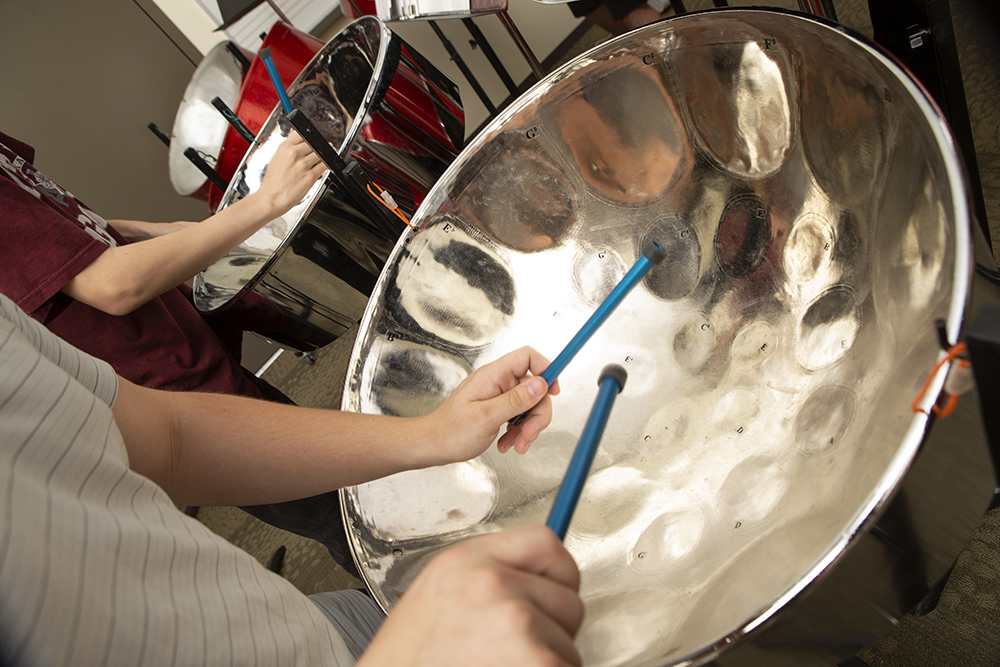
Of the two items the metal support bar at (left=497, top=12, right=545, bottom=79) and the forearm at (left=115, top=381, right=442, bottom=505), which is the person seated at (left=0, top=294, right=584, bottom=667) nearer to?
the forearm at (left=115, top=381, right=442, bottom=505)

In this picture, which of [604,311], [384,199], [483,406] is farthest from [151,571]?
[384,199]

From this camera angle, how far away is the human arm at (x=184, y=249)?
109 centimetres

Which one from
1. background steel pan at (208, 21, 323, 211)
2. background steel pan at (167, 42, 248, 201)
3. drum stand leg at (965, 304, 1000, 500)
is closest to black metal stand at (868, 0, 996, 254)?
drum stand leg at (965, 304, 1000, 500)

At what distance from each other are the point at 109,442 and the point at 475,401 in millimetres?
409

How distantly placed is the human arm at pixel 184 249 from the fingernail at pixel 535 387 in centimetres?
77

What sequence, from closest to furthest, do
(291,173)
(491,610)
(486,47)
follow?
(491,610), (291,173), (486,47)

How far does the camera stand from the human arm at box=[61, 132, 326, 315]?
109 centimetres

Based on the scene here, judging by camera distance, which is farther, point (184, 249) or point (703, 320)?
point (184, 249)

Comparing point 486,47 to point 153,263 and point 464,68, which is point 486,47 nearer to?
point 464,68

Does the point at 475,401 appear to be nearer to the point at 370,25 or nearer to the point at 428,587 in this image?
the point at 428,587

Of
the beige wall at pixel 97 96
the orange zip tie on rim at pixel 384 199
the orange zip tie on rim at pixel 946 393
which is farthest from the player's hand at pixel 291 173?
the beige wall at pixel 97 96

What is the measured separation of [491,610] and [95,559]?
0.99ft

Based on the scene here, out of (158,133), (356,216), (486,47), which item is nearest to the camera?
(356,216)

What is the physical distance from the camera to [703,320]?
1.04 m
